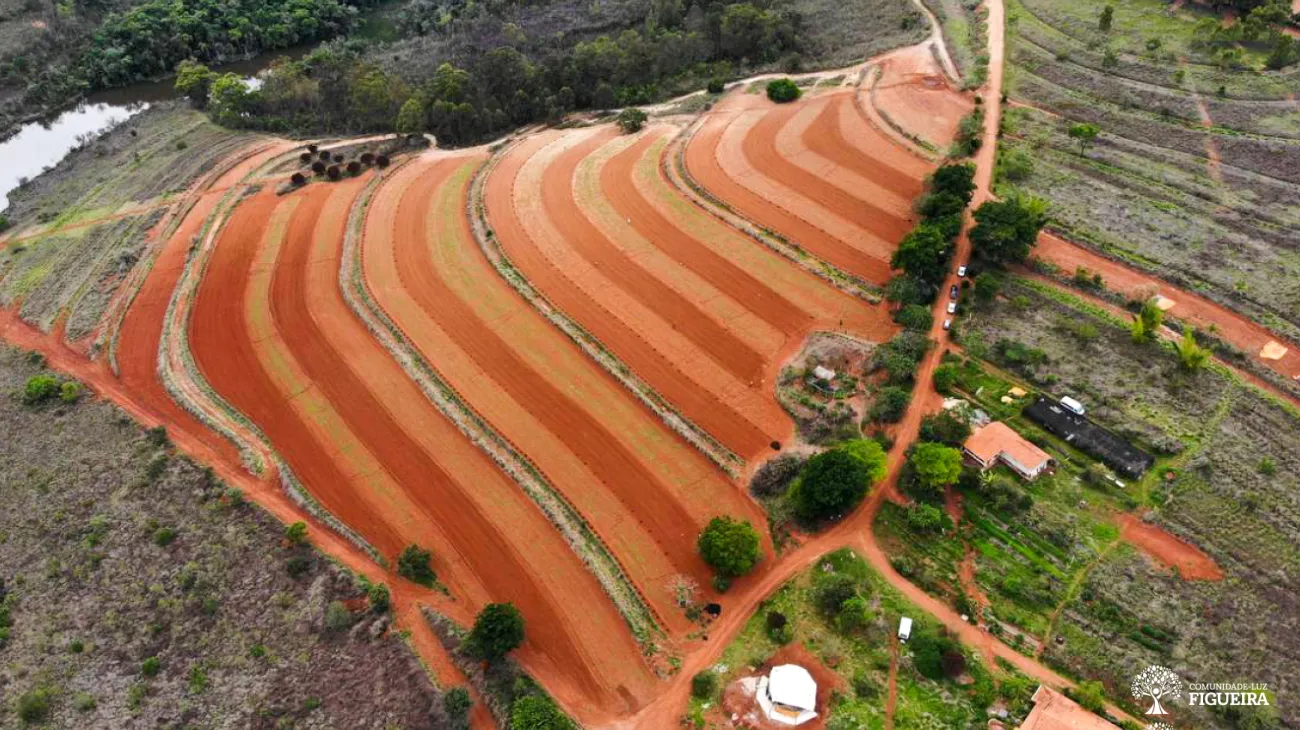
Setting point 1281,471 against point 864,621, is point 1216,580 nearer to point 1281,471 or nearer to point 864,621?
point 1281,471

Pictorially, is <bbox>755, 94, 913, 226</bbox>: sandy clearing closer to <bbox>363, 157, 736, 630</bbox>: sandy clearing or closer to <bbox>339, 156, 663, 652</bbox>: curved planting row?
<bbox>363, 157, 736, 630</bbox>: sandy clearing

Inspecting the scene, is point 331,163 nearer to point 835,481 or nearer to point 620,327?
point 620,327

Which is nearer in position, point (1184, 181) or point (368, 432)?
point (368, 432)

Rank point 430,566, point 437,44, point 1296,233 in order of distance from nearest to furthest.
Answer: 1. point 430,566
2. point 1296,233
3. point 437,44

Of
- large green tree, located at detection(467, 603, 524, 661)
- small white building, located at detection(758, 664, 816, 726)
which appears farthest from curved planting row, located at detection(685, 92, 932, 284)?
large green tree, located at detection(467, 603, 524, 661)

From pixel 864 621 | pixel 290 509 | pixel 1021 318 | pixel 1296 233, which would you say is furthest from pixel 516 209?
pixel 1296 233

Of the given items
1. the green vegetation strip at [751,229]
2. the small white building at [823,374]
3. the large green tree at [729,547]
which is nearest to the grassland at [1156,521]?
the green vegetation strip at [751,229]

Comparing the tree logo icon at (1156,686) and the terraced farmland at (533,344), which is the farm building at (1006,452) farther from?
the tree logo icon at (1156,686)
